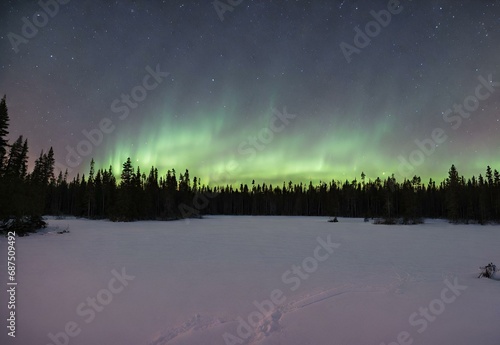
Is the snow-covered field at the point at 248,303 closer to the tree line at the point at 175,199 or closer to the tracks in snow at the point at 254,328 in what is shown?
the tracks in snow at the point at 254,328

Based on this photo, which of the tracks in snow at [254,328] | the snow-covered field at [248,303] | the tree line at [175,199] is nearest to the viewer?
the tracks in snow at [254,328]

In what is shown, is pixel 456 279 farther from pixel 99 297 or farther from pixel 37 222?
pixel 37 222

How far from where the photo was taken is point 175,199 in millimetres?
90000

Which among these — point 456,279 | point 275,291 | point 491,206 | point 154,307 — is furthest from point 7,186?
point 491,206

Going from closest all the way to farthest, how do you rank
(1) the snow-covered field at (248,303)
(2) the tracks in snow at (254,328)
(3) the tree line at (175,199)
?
(2) the tracks in snow at (254,328)
(1) the snow-covered field at (248,303)
(3) the tree line at (175,199)

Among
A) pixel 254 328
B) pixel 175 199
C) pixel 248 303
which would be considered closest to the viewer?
A: pixel 254 328

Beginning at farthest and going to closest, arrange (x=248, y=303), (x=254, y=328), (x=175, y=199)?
1. (x=175, y=199)
2. (x=248, y=303)
3. (x=254, y=328)

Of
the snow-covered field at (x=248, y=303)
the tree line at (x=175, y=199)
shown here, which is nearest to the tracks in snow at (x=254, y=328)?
the snow-covered field at (x=248, y=303)

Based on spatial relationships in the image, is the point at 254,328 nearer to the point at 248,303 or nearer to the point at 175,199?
the point at 248,303

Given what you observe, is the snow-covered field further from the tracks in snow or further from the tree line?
the tree line

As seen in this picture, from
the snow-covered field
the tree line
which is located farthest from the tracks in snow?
the tree line

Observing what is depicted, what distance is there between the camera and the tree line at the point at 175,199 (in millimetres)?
31219

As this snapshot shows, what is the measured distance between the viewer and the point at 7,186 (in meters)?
26.0

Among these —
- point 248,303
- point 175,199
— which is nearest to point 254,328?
point 248,303
